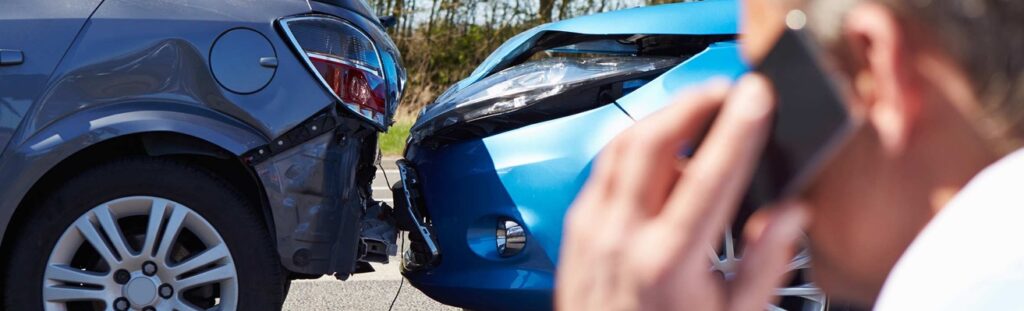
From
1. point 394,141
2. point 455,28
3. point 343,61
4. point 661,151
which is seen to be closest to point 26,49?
point 343,61

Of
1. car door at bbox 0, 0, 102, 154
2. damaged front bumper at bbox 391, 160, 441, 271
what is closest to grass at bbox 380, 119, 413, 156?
damaged front bumper at bbox 391, 160, 441, 271

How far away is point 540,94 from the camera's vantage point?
12.5 feet

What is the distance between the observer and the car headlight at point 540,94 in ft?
12.4

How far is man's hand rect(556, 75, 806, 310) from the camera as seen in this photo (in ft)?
2.09

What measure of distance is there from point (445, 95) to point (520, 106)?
54 cm

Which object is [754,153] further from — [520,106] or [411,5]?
[411,5]

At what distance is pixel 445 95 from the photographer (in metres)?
4.30

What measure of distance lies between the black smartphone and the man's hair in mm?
23

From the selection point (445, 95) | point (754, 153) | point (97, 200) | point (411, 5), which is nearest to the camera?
point (754, 153)

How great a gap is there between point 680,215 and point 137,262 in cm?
330

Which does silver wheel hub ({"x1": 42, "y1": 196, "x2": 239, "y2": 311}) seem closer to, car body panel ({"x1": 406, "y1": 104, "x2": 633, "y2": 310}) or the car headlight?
car body panel ({"x1": 406, "y1": 104, "x2": 633, "y2": 310})

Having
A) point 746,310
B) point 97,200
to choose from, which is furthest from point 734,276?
point 97,200

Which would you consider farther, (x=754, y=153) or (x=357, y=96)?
(x=357, y=96)

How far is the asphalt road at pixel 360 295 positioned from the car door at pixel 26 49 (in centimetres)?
168
